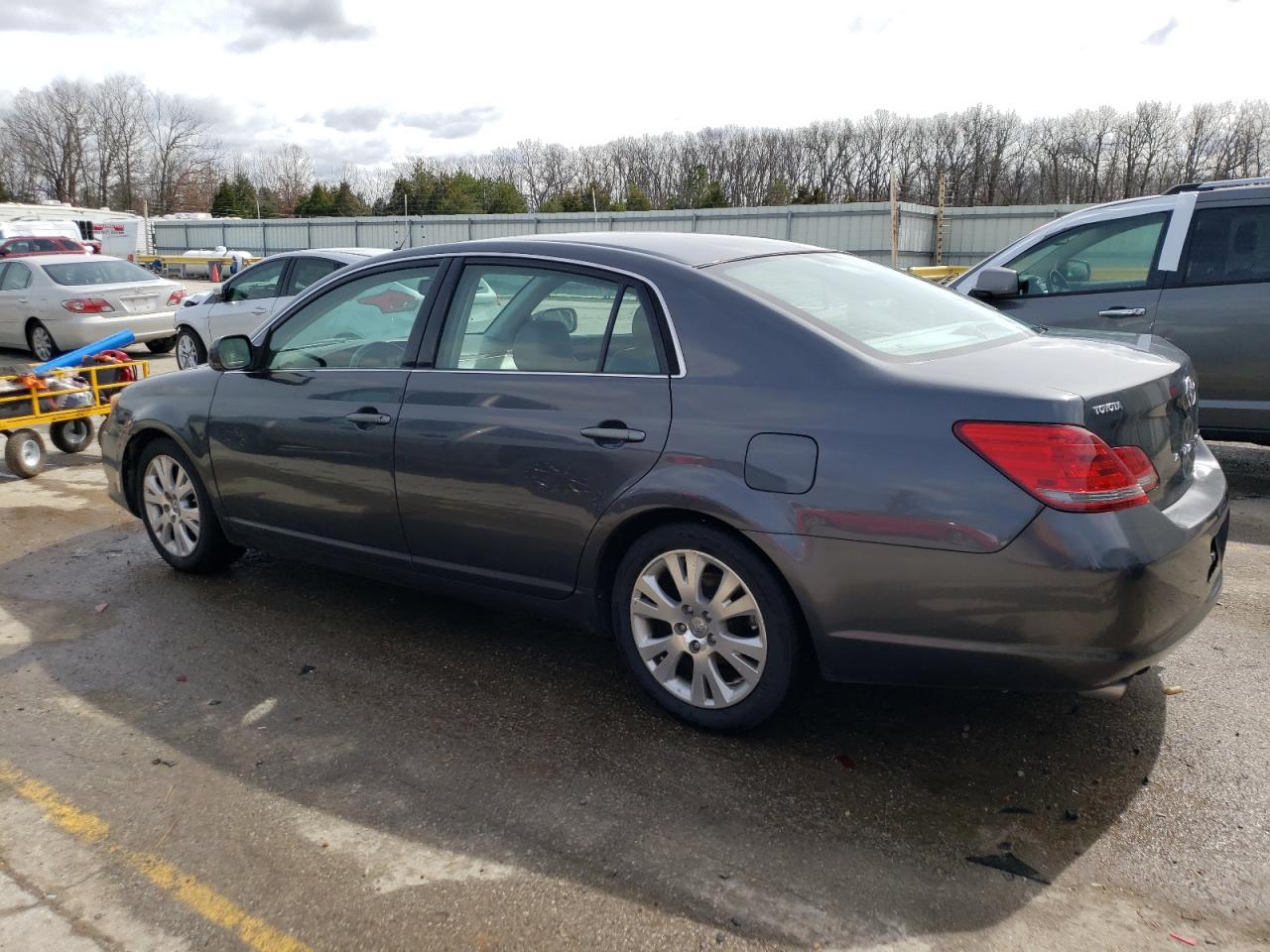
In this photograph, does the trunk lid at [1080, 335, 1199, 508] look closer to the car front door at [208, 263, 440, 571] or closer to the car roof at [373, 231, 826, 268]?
the car roof at [373, 231, 826, 268]

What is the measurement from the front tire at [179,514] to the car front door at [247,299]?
7274 millimetres

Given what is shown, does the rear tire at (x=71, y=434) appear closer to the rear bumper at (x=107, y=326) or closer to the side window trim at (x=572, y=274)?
the rear bumper at (x=107, y=326)

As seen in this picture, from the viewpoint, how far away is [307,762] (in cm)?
350

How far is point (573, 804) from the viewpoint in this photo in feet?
10.5

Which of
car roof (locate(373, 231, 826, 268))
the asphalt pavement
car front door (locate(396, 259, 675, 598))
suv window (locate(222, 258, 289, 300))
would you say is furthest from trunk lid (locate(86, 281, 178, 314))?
car front door (locate(396, 259, 675, 598))

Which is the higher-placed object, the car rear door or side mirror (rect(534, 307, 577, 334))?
side mirror (rect(534, 307, 577, 334))

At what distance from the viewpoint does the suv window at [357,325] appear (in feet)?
14.4

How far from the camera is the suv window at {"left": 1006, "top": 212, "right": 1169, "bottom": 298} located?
22.4ft

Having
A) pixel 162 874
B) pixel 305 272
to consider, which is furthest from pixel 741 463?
pixel 305 272

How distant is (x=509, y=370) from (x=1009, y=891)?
7.85 ft

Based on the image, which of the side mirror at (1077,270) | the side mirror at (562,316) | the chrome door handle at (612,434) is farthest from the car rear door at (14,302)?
the chrome door handle at (612,434)

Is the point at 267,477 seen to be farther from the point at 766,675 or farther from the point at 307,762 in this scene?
the point at 766,675

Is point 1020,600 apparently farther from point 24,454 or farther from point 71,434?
point 71,434

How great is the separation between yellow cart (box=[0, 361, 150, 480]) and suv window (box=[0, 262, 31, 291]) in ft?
22.9
